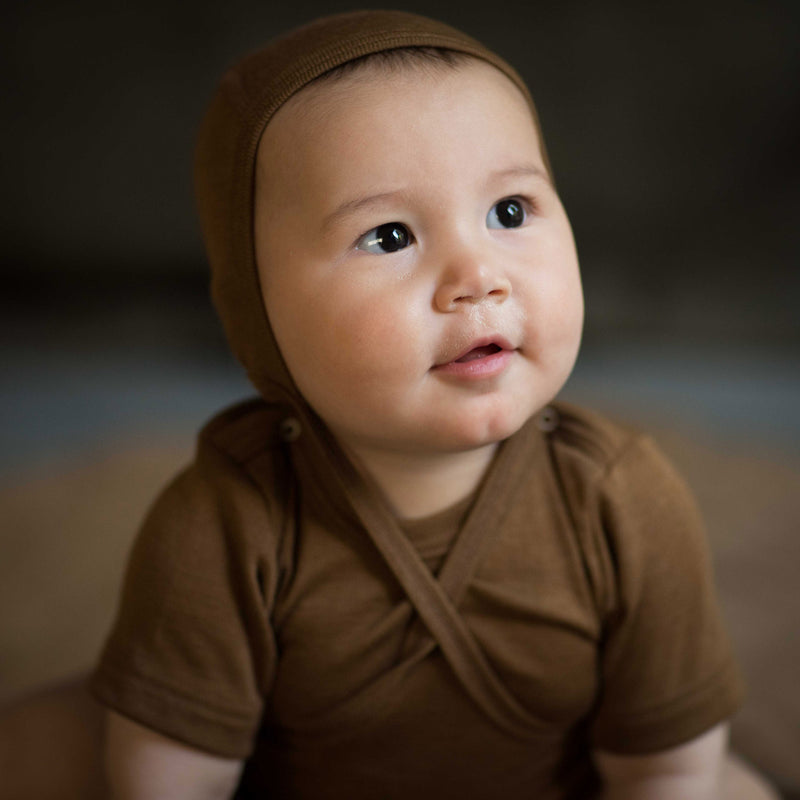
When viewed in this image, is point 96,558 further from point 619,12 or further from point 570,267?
point 619,12

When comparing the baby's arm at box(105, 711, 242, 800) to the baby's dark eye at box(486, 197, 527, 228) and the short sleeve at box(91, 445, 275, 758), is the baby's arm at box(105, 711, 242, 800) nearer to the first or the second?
the short sleeve at box(91, 445, 275, 758)

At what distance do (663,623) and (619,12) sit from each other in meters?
1.62

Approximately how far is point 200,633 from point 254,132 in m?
0.37

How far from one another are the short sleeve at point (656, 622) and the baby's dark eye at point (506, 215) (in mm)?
229

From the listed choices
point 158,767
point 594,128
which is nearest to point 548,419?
point 158,767

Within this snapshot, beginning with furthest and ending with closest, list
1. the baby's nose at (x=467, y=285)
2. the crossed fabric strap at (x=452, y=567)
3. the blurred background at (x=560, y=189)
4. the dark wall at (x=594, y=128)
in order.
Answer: the dark wall at (x=594, y=128) → the blurred background at (x=560, y=189) → the crossed fabric strap at (x=452, y=567) → the baby's nose at (x=467, y=285)

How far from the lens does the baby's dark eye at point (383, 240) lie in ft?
2.22

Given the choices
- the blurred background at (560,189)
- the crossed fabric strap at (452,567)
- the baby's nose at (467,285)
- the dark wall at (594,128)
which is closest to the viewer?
the baby's nose at (467,285)

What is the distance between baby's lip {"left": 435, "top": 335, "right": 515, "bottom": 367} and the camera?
66 centimetres

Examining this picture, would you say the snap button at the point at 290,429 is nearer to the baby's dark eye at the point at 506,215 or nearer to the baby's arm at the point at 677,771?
the baby's dark eye at the point at 506,215

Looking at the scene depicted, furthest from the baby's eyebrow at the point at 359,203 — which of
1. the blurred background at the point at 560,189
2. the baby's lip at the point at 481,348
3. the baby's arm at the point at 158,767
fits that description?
the blurred background at the point at 560,189

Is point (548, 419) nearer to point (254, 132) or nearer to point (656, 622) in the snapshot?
point (656, 622)

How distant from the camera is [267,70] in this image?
0.73 m

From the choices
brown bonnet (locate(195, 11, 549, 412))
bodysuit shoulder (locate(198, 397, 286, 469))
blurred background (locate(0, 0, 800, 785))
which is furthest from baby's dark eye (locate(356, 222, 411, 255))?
blurred background (locate(0, 0, 800, 785))
